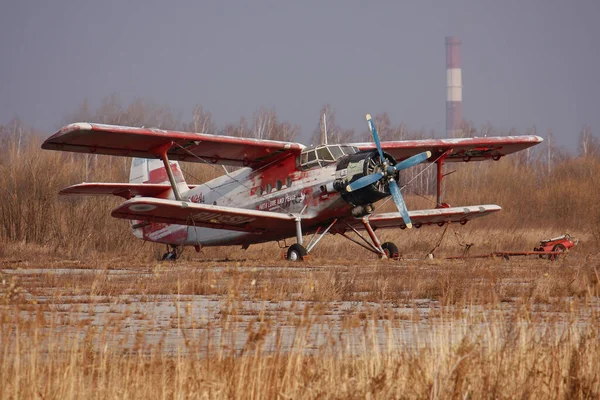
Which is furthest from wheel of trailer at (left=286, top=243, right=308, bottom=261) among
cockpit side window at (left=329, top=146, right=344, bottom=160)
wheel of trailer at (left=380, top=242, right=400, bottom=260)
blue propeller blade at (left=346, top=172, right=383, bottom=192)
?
wheel of trailer at (left=380, top=242, right=400, bottom=260)

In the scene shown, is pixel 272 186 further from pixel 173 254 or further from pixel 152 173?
pixel 152 173

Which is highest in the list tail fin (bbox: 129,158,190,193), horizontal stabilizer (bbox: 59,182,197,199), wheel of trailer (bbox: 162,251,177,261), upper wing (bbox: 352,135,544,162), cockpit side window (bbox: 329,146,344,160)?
upper wing (bbox: 352,135,544,162)

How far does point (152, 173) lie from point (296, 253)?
7469 mm

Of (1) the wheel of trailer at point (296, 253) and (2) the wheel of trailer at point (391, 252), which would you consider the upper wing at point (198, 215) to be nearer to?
(1) the wheel of trailer at point (296, 253)

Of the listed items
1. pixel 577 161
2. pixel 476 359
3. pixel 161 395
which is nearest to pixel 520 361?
pixel 476 359

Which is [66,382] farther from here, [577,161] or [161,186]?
[577,161]

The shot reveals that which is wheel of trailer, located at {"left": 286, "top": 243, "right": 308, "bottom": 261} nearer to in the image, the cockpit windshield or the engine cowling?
the engine cowling

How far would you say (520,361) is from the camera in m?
6.92

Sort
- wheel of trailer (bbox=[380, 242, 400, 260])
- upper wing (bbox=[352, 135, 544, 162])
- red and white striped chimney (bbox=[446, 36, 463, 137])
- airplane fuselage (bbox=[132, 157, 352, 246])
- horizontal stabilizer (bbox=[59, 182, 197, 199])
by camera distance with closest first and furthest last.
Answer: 1. airplane fuselage (bbox=[132, 157, 352, 246])
2. wheel of trailer (bbox=[380, 242, 400, 260])
3. horizontal stabilizer (bbox=[59, 182, 197, 199])
4. upper wing (bbox=[352, 135, 544, 162])
5. red and white striped chimney (bbox=[446, 36, 463, 137])

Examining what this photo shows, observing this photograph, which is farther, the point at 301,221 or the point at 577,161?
the point at 577,161

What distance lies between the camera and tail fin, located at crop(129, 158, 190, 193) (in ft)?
91.5

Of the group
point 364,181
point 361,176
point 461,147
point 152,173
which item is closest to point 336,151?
point 361,176

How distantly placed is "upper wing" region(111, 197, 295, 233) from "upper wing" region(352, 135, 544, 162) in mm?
3054

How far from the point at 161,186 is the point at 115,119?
166ft
